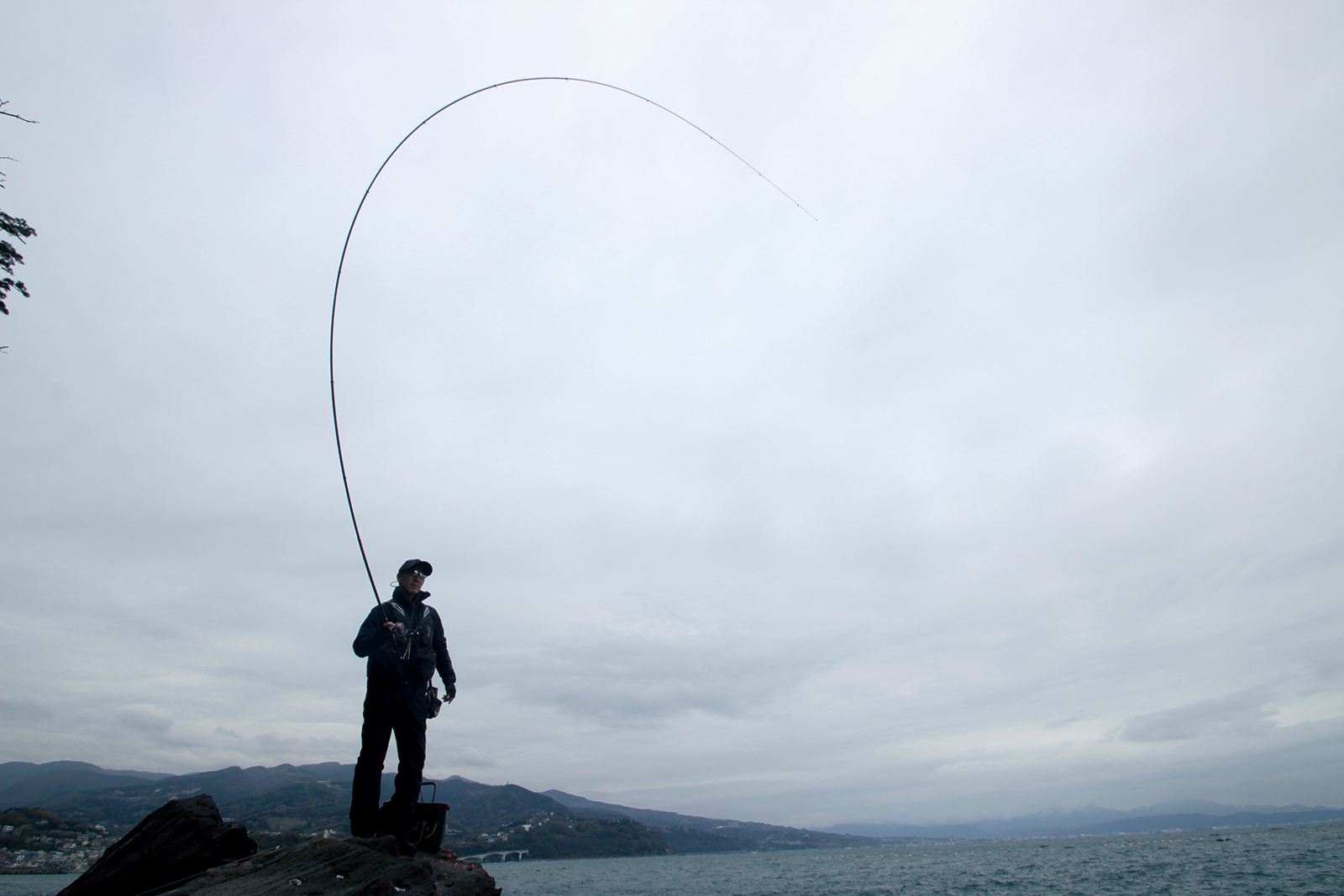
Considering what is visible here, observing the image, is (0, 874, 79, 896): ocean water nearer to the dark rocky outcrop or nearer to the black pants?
the dark rocky outcrop

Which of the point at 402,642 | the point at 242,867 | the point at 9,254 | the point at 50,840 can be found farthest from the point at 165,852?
the point at 50,840

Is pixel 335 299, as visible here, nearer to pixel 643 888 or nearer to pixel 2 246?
pixel 2 246

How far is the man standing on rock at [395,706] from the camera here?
24.8 ft

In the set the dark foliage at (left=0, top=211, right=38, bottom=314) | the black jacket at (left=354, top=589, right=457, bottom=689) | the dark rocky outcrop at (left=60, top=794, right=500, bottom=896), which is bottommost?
the dark rocky outcrop at (left=60, top=794, right=500, bottom=896)

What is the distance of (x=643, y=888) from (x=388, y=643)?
293ft

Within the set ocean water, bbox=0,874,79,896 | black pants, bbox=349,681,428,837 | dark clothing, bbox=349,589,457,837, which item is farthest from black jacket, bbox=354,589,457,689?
ocean water, bbox=0,874,79,896

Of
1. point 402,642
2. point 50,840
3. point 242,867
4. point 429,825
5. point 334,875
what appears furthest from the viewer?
point 50,840

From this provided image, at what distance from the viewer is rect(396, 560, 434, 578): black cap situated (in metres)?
8.22

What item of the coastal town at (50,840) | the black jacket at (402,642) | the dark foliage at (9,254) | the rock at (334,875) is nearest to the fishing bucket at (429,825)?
the rock at (334,875)

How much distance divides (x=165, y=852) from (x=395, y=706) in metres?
2.77

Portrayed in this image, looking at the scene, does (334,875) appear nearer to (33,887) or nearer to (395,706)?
(395,706)

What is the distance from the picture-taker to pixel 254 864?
646 centimetres

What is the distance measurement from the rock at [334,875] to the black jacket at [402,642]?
1728mm

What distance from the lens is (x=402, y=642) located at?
7723mm
